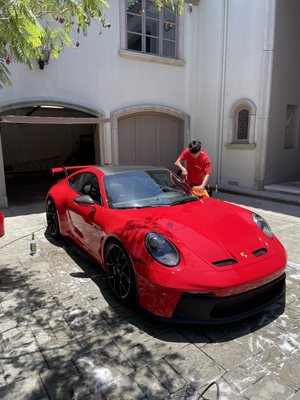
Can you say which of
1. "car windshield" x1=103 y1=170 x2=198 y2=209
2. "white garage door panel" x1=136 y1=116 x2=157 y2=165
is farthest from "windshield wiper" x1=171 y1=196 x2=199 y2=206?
"white garage door panel" x1=136 y1=116 x2=157 y2=165

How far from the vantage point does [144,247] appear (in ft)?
9.15

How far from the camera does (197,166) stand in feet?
18.0

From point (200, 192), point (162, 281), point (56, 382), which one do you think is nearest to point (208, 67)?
point (200, 192)

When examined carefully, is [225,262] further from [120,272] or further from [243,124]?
[243,124]

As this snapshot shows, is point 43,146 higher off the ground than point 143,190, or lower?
higher

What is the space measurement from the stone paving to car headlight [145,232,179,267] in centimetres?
61

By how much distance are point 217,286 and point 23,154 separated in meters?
16.3

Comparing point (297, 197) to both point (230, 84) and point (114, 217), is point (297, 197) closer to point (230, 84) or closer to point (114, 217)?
point (230, 84)

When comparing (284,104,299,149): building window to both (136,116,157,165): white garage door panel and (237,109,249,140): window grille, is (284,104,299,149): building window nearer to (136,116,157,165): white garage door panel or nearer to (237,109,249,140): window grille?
(237,109,249,140): window grille

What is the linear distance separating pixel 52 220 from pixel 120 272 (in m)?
2.53

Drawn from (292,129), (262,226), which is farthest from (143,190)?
(292,129)

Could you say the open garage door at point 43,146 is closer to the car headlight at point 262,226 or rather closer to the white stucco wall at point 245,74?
the white stucco wall at point 245,74

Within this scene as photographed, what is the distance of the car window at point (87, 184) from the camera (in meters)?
3.91

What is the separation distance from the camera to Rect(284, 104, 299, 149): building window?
9.85 meters
